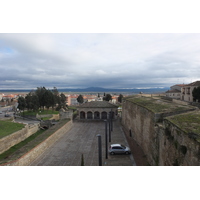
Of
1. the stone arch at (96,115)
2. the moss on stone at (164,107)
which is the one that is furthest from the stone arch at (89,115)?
the moss on stone at (164,107)

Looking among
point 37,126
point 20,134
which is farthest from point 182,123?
point 37,126

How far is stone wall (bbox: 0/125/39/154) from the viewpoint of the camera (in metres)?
15.7

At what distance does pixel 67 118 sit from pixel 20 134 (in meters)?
7.56

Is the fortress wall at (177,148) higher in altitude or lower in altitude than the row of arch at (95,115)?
higher

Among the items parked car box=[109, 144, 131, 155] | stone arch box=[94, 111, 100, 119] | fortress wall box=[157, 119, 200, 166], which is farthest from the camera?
stone arch box=[94, 111, 100, 119]

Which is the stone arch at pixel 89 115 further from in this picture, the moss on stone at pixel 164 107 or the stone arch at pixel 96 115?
the moss on stone at pixel 164 107

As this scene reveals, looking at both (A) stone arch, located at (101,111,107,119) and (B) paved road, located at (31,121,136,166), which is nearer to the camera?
(B) paved road, located at (31,121,136,166)

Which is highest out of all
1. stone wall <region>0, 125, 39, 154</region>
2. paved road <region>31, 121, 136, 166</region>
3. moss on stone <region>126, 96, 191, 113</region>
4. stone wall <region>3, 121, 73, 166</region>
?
moss on stone <region>126, 96, 191, 113</region>

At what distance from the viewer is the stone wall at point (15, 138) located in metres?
15.7

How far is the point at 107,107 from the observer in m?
30.0

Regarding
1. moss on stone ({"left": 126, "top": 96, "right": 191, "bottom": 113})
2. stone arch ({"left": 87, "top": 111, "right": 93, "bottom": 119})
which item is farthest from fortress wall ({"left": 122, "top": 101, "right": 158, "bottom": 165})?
stone arch ({"left": 87, "top": 111, "right": 93, "bottom": 119})

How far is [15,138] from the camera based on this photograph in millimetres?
18125

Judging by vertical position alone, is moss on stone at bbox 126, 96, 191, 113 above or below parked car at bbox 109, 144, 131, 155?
above

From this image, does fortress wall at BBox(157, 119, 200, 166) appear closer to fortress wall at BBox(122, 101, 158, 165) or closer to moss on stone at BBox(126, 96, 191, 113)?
fortress wall at BBox(122, 101, 158, 165)
